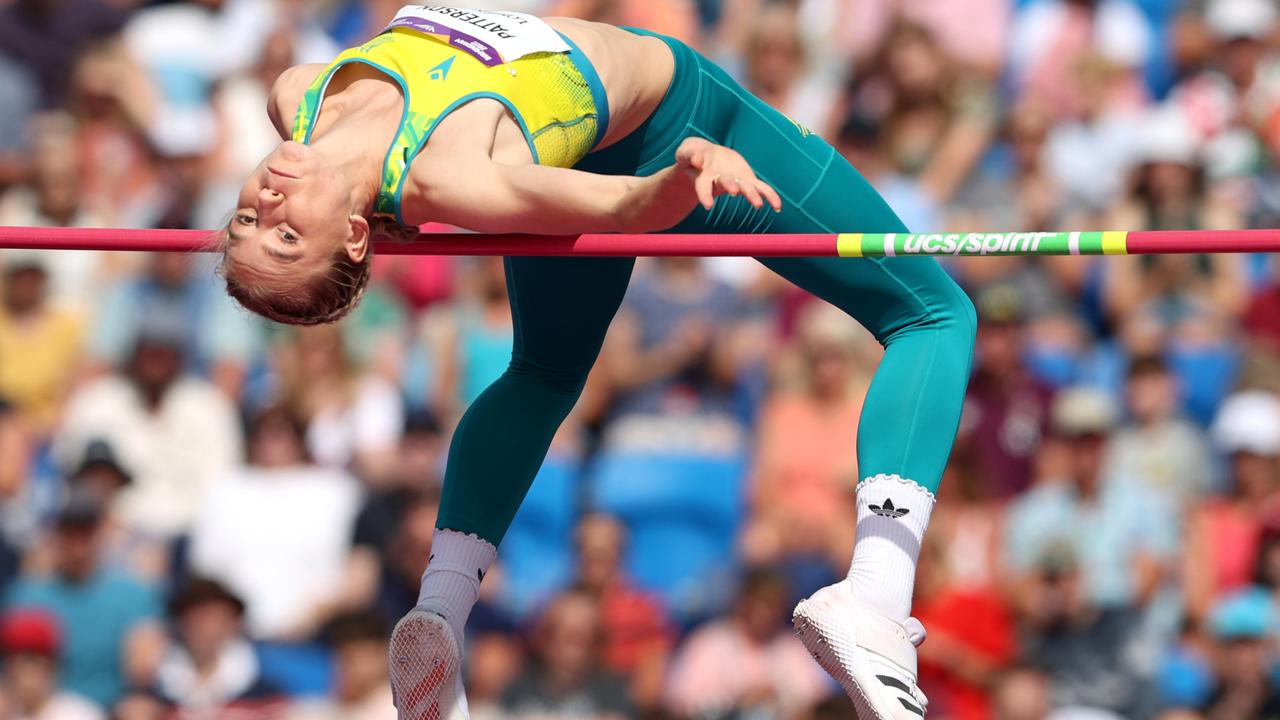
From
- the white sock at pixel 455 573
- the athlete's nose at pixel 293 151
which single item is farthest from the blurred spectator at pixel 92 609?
the athlete's nose at pixel 293 151

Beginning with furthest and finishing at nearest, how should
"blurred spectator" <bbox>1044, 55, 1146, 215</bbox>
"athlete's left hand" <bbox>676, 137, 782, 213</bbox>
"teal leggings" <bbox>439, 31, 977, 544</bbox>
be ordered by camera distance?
1. "blurred spectator" <bbox>1044, 55, 1146, 215</bbox>
2. "teal leggings" <bbox>439, 31, 977, 544</bbox>
3. "athlete's left hand" <bbox>676, 137, 782, 213</bbox>

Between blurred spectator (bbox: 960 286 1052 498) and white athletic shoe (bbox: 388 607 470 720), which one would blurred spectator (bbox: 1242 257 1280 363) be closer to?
blurred spectator (bbox: 960 286 1052 498)

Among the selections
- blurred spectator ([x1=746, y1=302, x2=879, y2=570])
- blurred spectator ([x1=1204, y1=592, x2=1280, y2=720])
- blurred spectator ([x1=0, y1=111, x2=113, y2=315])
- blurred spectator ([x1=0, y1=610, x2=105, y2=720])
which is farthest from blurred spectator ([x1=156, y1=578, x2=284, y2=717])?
blurred spectator ([x1=1204, y1=592, x2=1280, y2=720])

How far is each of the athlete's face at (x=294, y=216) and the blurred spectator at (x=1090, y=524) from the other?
13.2ft

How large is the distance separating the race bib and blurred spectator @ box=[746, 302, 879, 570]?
352cm

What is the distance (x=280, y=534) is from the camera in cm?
805

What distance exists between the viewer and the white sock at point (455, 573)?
4.93 m

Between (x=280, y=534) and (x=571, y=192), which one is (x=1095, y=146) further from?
(x=571, y=192)

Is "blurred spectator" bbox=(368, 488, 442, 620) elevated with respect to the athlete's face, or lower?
lower

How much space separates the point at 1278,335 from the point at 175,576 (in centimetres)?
456

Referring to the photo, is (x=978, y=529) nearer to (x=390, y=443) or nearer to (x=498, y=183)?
(x=390, y=443)

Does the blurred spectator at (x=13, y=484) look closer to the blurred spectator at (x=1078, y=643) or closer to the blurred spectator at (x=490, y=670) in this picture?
the blurred spectator at (x=490, y=670)

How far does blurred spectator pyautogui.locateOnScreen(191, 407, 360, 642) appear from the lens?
794 centimetres

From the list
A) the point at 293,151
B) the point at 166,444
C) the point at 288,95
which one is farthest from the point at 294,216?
the point at 166,444
